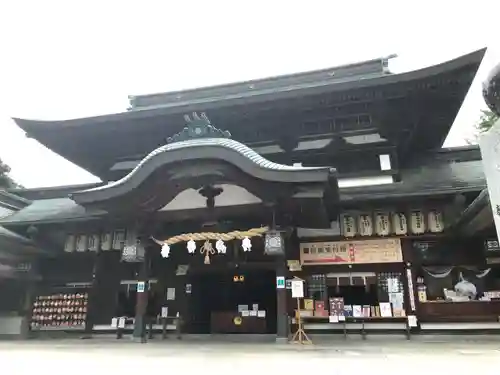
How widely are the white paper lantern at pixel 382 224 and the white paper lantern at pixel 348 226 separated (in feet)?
2.01

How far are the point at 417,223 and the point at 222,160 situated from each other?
551 centimetres

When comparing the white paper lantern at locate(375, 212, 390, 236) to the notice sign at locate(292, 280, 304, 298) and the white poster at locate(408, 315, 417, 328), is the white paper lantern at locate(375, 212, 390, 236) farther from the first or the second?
the notice sign at locate(292, 280, 304, 298)

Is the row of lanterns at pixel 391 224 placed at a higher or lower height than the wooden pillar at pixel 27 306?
higher

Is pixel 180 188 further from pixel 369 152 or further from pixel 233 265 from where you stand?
pixel 369 152

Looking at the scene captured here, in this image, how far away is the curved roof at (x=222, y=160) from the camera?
9594 mm

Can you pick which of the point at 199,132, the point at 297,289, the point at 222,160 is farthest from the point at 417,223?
the point at 199,132

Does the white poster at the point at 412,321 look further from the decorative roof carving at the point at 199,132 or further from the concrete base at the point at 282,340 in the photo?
the decorative roof carving at the point at 199,132

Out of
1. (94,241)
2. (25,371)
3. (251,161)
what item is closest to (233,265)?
(251,161)

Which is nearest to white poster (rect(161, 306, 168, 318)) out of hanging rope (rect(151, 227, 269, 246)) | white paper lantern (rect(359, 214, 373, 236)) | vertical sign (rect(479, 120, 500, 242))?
hanging rope (rect(151, 227, 269, 246))

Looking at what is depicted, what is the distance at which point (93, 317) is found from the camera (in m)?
13.3

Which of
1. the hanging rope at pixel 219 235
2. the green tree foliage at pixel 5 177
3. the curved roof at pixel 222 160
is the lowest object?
Result: the hanging rope at pixel 219 235

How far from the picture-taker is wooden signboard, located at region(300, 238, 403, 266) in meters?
11.5

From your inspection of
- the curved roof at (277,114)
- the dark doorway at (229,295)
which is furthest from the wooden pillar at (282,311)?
the curved roof at (277,114)

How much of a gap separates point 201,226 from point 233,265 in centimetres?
141
